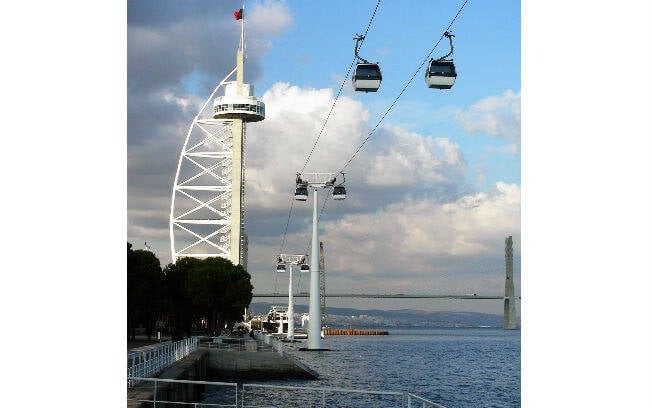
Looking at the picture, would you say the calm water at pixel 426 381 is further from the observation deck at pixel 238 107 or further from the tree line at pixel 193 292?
the observation deck at pixel 238 107

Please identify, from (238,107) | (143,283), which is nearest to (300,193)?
(143,283)

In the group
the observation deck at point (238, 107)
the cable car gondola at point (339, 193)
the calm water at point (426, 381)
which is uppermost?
the observation deck at point (238, 107)

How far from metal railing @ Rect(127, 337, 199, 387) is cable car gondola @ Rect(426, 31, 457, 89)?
1055 cm

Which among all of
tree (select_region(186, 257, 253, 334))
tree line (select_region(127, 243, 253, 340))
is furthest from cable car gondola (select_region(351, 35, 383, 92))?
tree (select_region(186, 257, 253, 334))

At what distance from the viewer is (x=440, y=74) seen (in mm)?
8078

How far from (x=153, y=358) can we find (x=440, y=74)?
17.0m

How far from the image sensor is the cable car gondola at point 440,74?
806 cm

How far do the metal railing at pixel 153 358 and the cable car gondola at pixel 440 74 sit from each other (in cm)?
1055

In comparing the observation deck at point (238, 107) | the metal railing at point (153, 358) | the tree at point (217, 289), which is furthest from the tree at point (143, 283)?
the observation deck at point (238, 107)

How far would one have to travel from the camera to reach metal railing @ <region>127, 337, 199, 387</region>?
1875cm

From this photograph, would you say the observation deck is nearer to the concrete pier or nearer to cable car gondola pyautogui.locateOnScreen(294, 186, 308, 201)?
the concrete pier
